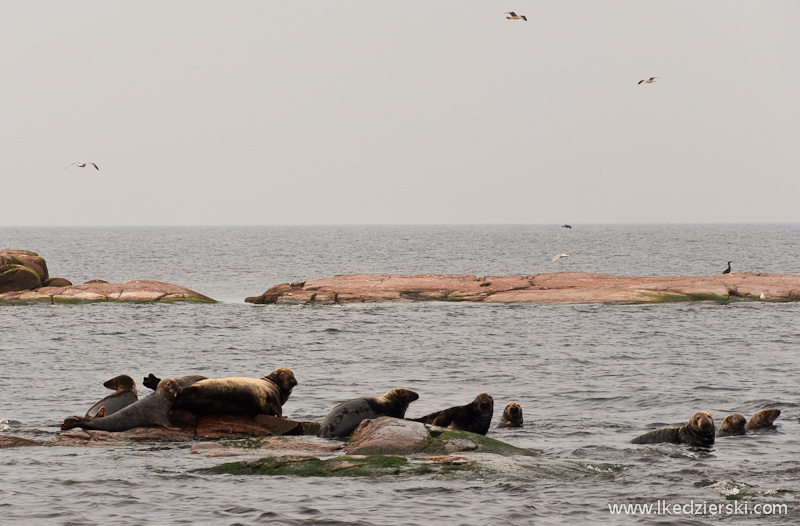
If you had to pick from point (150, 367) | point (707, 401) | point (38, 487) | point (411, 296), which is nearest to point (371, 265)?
point (411, 296)

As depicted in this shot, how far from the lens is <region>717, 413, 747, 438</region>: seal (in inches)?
586

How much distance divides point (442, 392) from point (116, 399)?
8.08m

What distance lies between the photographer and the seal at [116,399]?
1534cm

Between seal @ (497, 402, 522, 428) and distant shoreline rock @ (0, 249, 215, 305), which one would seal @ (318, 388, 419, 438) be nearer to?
seal @ (497, 402, 522, 428)

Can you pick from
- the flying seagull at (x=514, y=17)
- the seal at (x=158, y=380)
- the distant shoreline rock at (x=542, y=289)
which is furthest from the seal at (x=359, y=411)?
the distant shoreline rock at (x=542, y=289)

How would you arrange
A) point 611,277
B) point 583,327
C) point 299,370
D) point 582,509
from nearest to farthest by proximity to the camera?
point 582,509 → point 299,370 → point 583,327 → point 611,277

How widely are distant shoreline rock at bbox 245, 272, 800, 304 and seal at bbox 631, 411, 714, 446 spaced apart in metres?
27.2

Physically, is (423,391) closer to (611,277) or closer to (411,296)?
(411,296)

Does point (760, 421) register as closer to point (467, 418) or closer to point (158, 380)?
point (467, 418)

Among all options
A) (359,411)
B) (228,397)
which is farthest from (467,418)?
(228,397)

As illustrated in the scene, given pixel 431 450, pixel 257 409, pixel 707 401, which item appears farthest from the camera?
pixel 707 401

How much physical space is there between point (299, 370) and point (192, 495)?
42.6 ft

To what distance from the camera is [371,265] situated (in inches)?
3543

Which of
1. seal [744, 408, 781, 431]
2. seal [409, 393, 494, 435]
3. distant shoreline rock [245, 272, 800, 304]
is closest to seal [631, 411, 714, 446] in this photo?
seal [744, 408, 781, 431]
